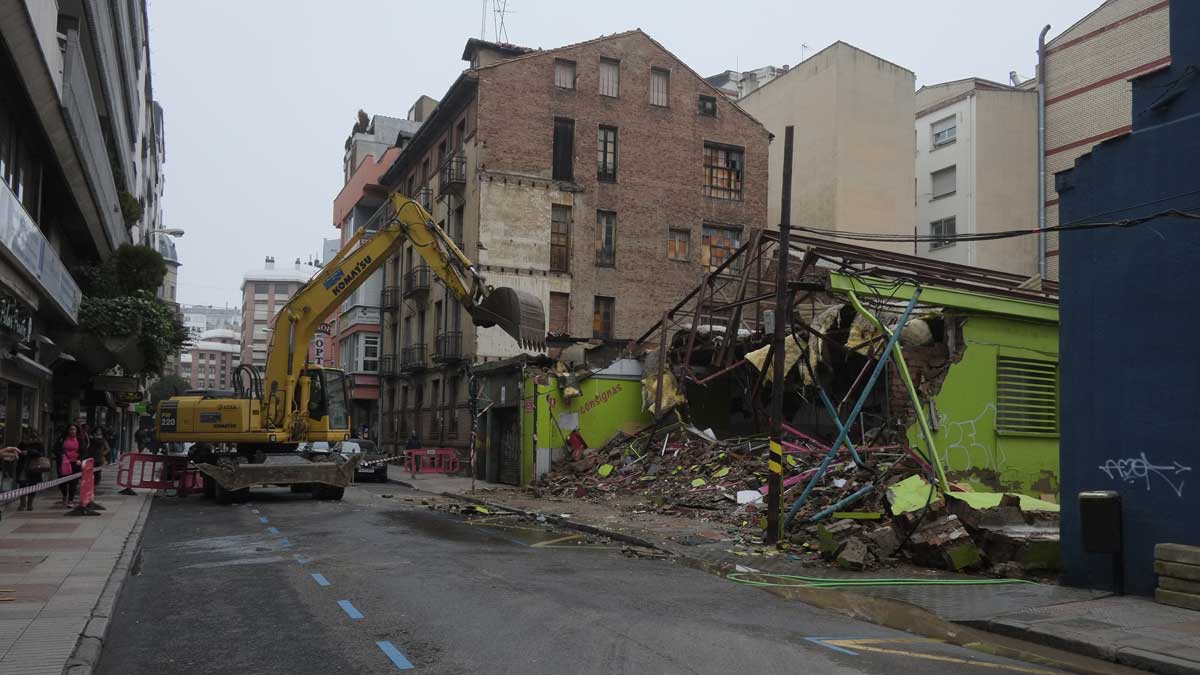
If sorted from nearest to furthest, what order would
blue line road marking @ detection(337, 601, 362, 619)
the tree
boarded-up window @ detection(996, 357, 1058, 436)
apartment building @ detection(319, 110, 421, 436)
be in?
blue line road marking @ detection(337, 601, 362, 619)
boarded-up window @ detection(996, 357, 1058, 436)
apartment building @ detection(319, 110, 421, 436)
the tree

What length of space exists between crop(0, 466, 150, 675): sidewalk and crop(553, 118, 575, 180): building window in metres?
22.1

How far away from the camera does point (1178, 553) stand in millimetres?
9312

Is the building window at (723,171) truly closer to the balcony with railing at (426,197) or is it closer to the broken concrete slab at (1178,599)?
the balcony with railing at (426,197)

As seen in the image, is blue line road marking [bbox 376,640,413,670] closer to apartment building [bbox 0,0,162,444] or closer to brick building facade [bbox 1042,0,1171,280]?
apartment building [bbox 0,0,162,444]

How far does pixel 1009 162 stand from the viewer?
141 ft

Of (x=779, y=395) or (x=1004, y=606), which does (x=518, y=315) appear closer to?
(x=779, y=395)

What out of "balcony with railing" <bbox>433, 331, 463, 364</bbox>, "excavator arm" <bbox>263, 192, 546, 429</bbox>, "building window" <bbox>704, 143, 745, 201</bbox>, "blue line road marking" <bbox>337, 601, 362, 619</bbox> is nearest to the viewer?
"blue line road marking" <bbox>337, 601, 362, 619</bbox>

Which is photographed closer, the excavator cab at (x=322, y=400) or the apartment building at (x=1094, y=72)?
the excavator cab at (x=322, y=400)

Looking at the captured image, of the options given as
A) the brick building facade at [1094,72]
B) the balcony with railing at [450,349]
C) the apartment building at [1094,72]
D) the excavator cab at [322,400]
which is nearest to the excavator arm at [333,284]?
the excavator cab at [322,400]

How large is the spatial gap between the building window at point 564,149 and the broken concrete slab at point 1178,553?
2967 cm

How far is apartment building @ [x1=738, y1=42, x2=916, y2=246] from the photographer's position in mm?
39781

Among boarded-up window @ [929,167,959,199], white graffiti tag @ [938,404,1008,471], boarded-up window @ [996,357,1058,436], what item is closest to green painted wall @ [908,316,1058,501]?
white graffiti tag @ [938,404,1008,471]

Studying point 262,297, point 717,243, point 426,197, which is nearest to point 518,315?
point 717,243

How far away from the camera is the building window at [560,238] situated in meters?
37.0
